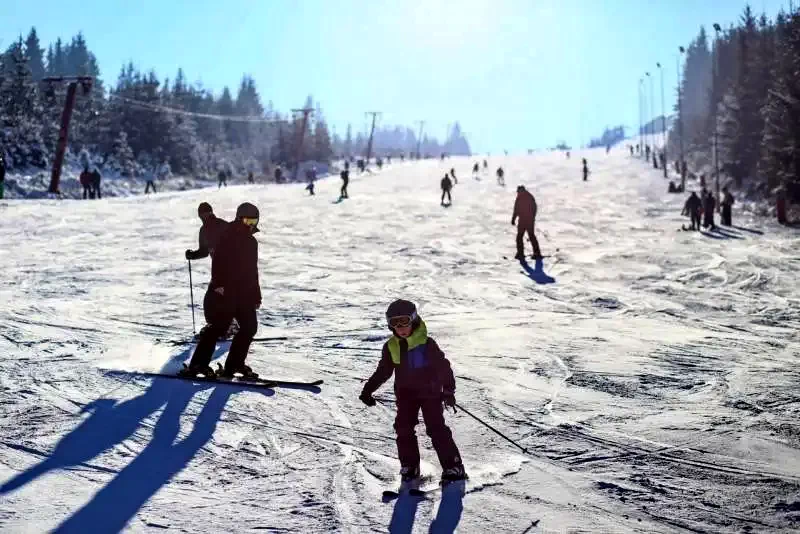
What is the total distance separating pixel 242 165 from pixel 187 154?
24171mm

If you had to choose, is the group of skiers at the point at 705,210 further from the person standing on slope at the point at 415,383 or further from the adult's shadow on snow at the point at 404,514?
the adult's shadow on snow at the point at 404,514

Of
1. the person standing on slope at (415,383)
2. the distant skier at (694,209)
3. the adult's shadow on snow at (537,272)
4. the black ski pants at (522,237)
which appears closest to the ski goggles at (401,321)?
the person standing on slope at (415,383)

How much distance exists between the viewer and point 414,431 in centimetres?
459

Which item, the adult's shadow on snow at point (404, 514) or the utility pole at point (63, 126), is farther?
the utility pole at point (63, 126)

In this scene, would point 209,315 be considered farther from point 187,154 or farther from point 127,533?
point 187,154

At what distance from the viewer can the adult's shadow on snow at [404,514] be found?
404 centimetres

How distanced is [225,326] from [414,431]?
2.73 metres

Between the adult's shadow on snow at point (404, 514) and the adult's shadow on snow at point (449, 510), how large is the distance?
0.13m

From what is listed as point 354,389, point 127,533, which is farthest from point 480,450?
point 127,533

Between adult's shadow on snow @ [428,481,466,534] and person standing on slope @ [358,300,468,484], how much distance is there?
0.09 m

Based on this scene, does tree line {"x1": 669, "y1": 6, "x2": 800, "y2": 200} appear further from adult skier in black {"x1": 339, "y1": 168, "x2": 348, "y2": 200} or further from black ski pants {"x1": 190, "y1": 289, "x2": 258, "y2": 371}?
black ski pants {"x1": 190, "y1": 289, "x2": 258, "y2": 371}

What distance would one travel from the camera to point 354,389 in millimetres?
6805

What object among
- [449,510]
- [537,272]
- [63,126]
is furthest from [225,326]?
[63,126]

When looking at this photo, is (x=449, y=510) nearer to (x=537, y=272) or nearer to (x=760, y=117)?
(x=537, y=272)
